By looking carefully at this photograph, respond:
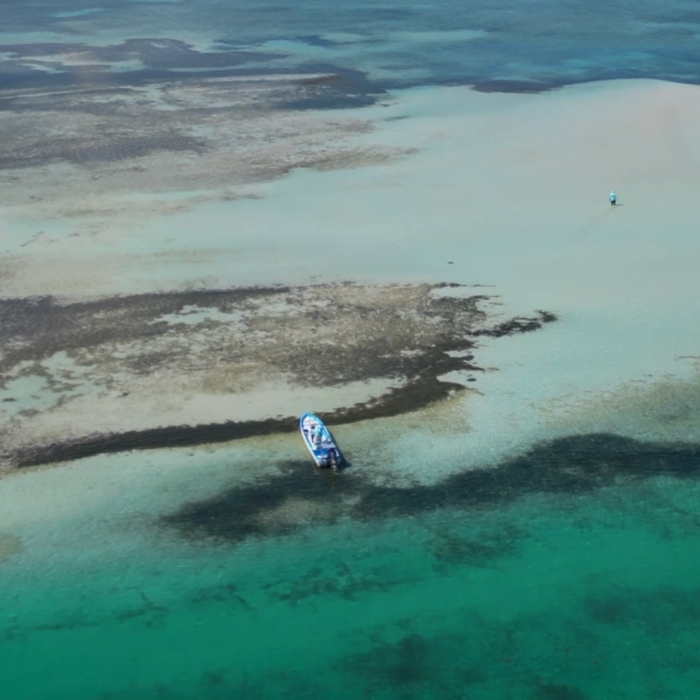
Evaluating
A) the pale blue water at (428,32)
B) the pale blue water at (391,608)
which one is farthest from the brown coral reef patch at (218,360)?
the pale blue water at (428,32)

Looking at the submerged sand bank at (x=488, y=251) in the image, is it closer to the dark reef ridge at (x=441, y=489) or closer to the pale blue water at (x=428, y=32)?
the dark reef ridge at (x=441, y=489)

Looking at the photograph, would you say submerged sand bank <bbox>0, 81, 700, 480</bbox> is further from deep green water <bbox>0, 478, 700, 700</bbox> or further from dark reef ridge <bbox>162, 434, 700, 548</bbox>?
deep green water <bbox>0, 478, 700, 700</bbox>

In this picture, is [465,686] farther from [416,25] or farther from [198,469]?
[416,25]

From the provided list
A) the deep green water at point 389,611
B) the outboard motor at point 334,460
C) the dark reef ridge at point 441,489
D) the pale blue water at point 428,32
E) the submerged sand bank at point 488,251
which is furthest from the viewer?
the pale blue water at point 428,32

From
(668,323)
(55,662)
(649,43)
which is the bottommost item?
(55,662)

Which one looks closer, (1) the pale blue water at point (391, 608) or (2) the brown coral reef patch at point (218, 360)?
(1) the pale blue water at point (391, 608)

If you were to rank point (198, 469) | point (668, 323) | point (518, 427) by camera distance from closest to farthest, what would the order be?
point (198, 469) < point (518, 427) < point (668, 323)

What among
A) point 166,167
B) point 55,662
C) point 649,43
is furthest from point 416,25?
point 55,662
